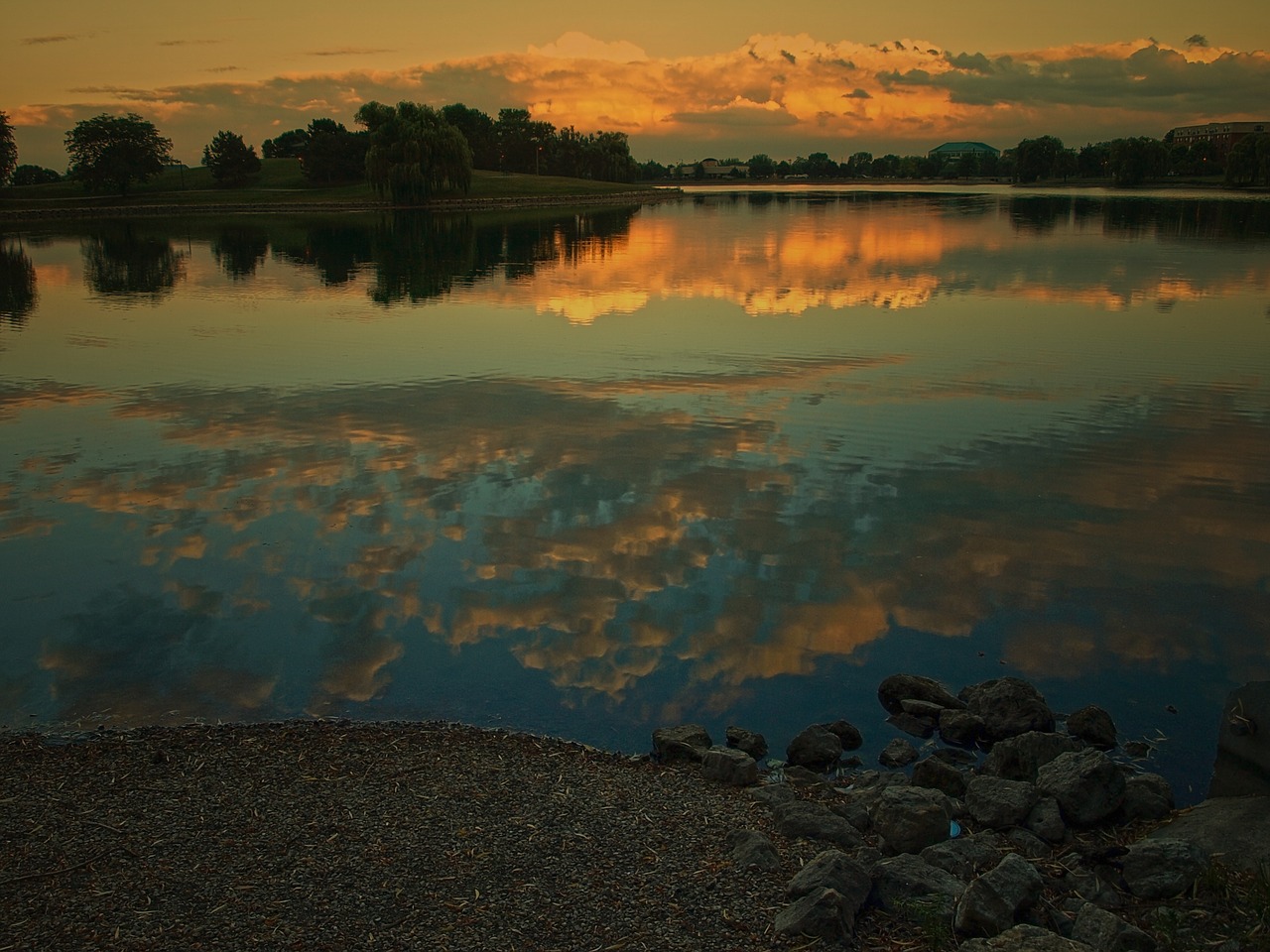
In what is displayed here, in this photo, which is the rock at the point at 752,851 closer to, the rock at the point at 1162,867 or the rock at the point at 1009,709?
the rock at the point at 1162,867

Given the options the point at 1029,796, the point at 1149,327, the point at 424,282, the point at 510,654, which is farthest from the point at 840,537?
the point at 424,282

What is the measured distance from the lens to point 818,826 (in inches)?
361

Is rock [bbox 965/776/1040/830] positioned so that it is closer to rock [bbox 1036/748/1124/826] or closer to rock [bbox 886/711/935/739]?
rock [bbox 1036/748/1124/826]

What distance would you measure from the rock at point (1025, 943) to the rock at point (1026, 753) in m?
3.67

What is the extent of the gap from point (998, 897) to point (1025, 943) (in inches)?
20.2

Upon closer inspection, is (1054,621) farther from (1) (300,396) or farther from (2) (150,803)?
(1) (300,396)

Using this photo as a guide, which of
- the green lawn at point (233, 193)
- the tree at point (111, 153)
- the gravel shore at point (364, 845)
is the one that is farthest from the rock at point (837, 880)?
the tree at point (111, 153)

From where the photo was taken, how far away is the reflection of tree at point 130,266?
179 ft

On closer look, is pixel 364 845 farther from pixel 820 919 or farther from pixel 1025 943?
pixel 1025 943

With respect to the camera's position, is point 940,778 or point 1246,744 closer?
point 1246,744

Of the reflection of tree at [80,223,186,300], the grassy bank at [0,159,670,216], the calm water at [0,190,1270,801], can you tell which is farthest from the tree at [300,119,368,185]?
the calm water at [0,190,1270,801]

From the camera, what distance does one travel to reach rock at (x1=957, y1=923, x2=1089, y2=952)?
7.07 m

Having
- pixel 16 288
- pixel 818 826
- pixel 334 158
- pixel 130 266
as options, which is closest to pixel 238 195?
pixel 334 158

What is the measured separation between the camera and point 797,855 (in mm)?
8656
